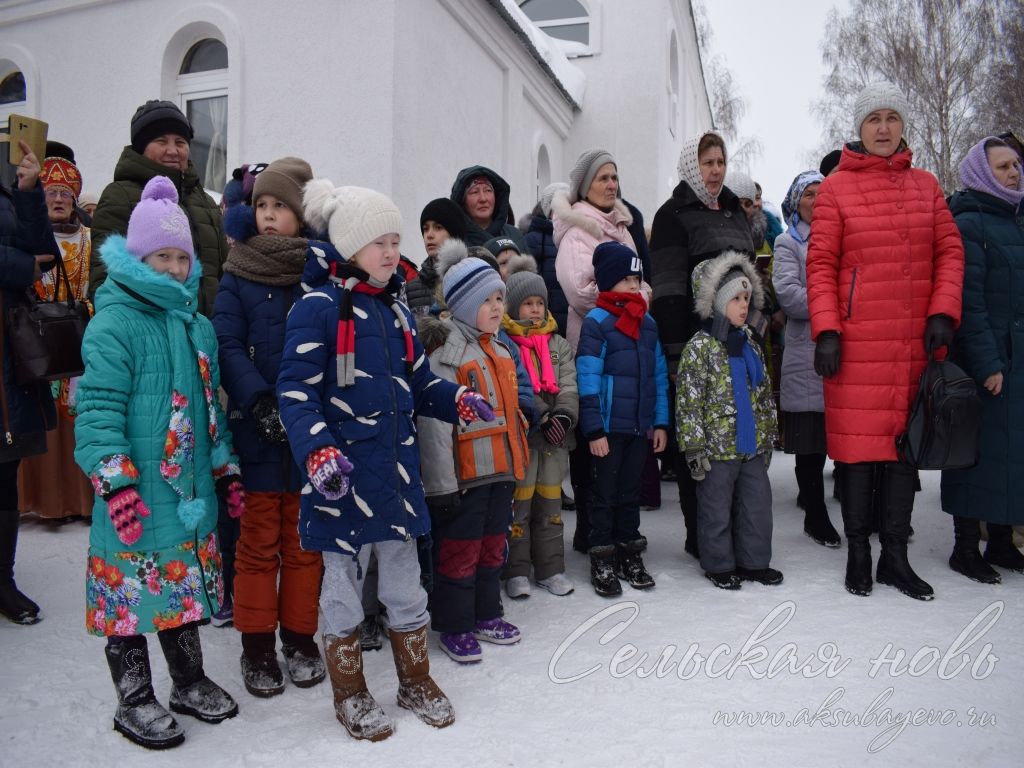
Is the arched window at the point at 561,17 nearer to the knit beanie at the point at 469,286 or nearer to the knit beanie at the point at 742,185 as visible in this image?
the knit beanie at the point at 742,185

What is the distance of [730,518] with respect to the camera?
155 inches

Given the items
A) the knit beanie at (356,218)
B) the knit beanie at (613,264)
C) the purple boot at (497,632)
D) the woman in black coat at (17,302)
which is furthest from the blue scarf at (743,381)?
the woman in black coat at (17,302)

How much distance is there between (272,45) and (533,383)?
15.8ft

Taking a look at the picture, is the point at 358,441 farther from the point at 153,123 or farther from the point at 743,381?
the point at 743,381

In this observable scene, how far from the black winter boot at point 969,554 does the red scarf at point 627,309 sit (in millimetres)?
1972

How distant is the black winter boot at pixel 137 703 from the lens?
243 centimetres

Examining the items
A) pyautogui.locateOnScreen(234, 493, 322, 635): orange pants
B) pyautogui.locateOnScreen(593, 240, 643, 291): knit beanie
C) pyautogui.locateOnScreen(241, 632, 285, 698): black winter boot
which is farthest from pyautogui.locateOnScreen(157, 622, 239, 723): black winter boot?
pyautogui.locateOnScreen(593, 240, 643, 291): knit beanie

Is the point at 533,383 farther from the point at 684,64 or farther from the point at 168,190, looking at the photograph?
the point at 684,64

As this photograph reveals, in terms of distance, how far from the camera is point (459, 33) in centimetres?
777

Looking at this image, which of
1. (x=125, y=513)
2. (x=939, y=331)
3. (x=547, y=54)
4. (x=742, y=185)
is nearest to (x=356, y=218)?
(x=125, y=513)

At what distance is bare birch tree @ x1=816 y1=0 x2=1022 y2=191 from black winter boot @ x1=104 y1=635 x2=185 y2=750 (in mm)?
21264

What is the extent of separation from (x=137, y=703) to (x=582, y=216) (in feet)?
10.5

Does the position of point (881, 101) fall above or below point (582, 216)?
above

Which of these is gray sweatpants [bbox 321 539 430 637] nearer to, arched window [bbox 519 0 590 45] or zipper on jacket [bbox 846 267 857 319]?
zipper on jacket [bbox 846 267 857 319]
